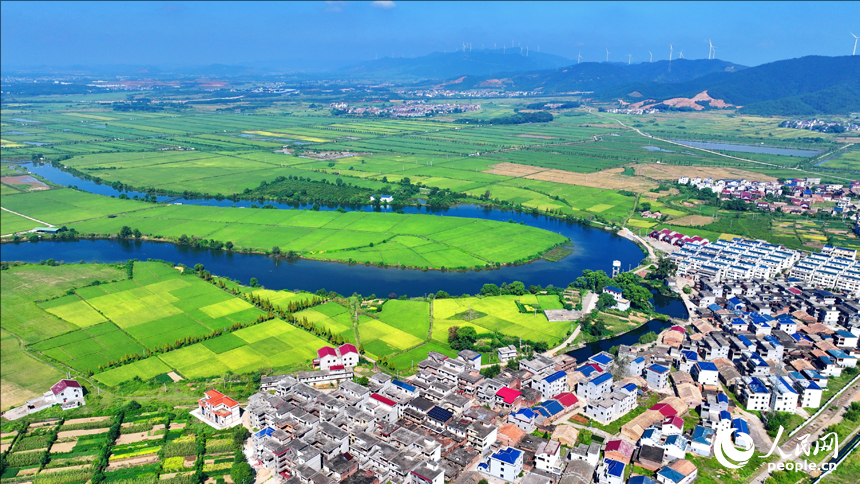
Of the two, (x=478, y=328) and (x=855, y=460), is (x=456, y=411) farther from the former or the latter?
(x=855, y=460)

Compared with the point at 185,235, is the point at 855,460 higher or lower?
lower

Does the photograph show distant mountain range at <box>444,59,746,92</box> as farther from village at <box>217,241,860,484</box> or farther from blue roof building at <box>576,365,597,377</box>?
blue roof building at <box>576,365,597,377</box>

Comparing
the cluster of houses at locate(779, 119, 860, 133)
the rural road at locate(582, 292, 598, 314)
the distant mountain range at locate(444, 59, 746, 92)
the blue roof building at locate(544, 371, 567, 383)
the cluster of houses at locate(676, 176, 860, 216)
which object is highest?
the distant mountain range at locate(444, 59, 746, 92)

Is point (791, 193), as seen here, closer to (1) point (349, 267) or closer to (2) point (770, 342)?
(2) point (770, 342)

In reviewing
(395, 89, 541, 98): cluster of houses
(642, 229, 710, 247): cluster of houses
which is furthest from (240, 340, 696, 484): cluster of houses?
(395, 89, 541, 98): cluster of houses

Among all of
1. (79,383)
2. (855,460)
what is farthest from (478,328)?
(79,383)
